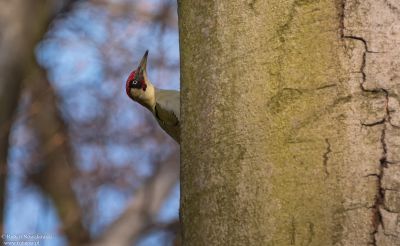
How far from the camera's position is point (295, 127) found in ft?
3.14

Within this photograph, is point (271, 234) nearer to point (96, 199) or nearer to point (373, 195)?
point (373, 195)

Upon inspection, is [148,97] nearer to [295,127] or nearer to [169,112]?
[169,112]

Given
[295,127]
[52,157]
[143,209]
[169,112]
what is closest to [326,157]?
[295,127]

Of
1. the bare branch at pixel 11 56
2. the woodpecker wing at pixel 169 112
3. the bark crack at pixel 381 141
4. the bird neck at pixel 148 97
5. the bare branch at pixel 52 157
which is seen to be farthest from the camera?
the bare branch at pixel 52 157

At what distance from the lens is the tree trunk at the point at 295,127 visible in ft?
2.94

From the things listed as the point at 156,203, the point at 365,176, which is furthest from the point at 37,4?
the point at 365,176

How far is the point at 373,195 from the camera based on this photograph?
89 cm

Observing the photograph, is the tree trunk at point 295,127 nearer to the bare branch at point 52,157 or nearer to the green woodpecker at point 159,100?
the green woodpecker at point 159,100

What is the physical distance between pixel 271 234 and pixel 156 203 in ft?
15.0

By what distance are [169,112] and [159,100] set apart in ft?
0.94

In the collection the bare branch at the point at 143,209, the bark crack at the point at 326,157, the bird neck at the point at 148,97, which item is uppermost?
the bark crack at the point at 326,157

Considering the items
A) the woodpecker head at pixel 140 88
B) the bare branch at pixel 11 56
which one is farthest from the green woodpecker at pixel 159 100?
the bare branch at pixel 11 56

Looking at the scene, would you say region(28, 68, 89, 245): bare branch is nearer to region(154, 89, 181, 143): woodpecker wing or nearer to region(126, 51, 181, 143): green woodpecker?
region(126, 51, 181, 143): green woodpecker

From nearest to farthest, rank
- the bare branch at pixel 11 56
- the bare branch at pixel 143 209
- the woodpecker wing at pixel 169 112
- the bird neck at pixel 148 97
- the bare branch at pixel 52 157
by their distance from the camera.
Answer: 1. the woodpecker wing at pixel 169 112
2. the bird neck at pixel 148 97
3. the bare branch at pixel 11 56
4. the bare branch at pixel 143 209
5. the bare branch at pixel 52 157
